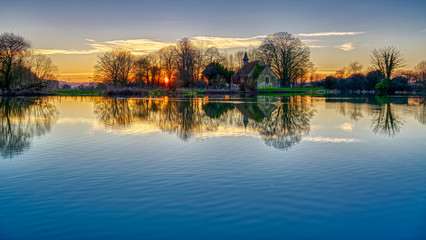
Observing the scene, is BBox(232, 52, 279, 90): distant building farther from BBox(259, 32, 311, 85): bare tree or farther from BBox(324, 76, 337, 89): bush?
BBox(324, 76, 337, 89): bush

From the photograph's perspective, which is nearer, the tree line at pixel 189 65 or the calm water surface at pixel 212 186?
the calm water surface at pixel 212 186

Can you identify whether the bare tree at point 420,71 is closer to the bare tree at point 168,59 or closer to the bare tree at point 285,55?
the bare tree at point 285,55

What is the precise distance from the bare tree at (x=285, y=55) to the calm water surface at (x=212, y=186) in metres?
67.7

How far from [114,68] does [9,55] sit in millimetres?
32590

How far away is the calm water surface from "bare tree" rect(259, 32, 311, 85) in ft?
222

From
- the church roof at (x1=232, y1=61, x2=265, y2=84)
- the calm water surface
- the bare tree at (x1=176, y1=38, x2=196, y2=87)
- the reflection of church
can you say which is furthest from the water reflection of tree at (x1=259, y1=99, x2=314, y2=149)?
the bare tree at (x1=176, y1=38, x2=196, y2=87)

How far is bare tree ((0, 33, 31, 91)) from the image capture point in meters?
54.5

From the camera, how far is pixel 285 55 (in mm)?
80438

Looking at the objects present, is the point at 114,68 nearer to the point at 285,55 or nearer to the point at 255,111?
the point at 285,55

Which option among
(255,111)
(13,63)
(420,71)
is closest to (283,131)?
(255,111)

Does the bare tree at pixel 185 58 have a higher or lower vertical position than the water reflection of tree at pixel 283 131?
higher

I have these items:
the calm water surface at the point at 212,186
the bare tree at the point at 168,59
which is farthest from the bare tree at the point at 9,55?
the calm water surface at the point at 212,186

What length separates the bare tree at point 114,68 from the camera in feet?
284

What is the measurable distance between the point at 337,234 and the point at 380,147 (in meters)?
8.49
